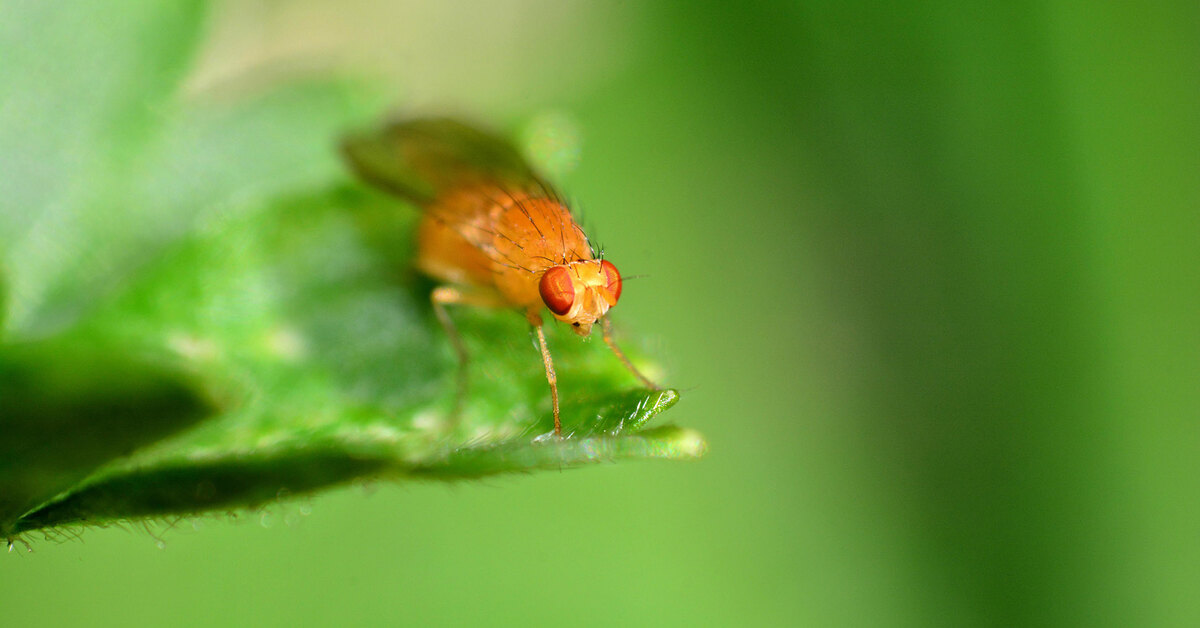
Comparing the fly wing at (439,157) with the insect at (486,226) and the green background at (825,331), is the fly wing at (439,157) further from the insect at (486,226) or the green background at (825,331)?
the green background at (825,331)

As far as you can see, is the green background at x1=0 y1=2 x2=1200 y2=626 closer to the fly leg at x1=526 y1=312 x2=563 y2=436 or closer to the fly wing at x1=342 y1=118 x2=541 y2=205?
the fly wing at x1=342 y1=118 x2=541 y2=205

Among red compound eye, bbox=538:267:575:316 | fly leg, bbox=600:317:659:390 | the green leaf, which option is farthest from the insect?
fly leg, bbox=600:317:659:390

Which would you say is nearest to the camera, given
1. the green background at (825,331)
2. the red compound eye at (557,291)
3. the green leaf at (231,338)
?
the green leaf at (231,338)

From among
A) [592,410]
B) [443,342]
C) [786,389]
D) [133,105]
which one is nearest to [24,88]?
[133,105]

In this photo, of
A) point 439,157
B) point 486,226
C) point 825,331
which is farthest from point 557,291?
point 825,331

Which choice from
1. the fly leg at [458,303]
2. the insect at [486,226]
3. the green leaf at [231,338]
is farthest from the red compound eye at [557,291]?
the fly leg at [458,303]

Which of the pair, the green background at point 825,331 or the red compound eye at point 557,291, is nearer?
the red compound eye at point 557,291

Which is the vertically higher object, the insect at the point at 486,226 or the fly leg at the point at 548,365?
the insect at the point at 486,226
